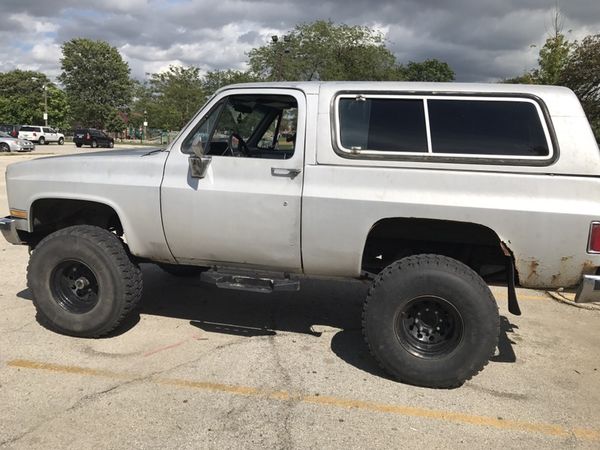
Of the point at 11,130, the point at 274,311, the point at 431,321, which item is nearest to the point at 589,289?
the point at 431,321

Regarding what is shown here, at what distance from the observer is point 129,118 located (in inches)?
2751

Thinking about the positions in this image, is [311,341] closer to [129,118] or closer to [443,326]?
[443,326]

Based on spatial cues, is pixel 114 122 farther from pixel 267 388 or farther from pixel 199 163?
pixel 267 388

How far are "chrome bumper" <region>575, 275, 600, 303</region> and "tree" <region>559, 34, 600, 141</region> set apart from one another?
15.2 m

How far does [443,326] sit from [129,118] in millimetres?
72001

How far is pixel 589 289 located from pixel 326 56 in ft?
120

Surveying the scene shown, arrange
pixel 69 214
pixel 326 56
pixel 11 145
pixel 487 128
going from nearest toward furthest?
pixel 487 128
pixel 69 214
pixel 11 145
pixel 326 56

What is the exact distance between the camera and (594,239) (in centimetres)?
339

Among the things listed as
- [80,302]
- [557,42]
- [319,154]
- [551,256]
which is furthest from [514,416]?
[557,42]

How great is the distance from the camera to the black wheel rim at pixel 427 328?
3.71 metres

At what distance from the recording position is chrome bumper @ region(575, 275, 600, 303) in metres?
3.42

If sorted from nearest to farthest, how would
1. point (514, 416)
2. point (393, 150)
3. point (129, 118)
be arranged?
point (514, 416)
point (393, 150)
point (129, 118)

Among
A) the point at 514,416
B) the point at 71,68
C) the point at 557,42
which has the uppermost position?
the point at 71,68

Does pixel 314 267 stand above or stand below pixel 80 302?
above
